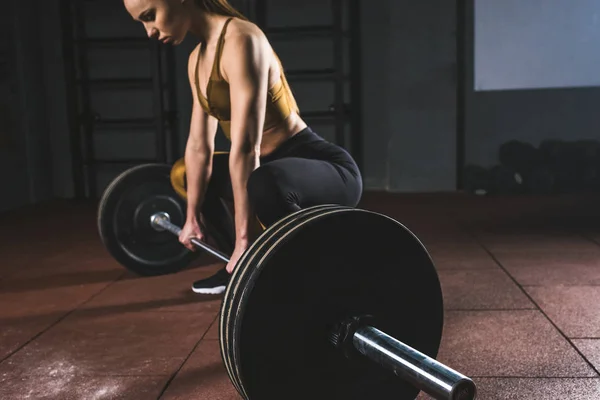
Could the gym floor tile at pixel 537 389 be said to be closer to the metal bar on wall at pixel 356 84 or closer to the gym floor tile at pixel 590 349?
the gym floor tile at pixel 590 349

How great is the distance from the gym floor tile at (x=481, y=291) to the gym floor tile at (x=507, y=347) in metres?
0.08

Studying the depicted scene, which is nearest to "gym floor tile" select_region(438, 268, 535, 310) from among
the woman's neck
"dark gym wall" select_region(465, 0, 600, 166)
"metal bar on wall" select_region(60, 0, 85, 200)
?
the woman's neck

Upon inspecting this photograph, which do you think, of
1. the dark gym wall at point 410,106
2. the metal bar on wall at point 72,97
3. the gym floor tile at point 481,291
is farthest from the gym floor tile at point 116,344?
the metal bar on wall at point 72,97

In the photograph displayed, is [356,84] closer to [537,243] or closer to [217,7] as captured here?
[537,243]

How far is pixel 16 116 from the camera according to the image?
15.6 feet

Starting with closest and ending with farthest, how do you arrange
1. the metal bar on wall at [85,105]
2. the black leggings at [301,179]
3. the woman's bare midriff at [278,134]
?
the black leggings at [301,179] → the woman's bare midriff at [278,134] → the metal bar on wall at [85,105]

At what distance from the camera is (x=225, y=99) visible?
170 centimetres

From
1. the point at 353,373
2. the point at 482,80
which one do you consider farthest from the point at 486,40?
the point at 353,373

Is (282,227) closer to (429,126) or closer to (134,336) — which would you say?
(134,336)

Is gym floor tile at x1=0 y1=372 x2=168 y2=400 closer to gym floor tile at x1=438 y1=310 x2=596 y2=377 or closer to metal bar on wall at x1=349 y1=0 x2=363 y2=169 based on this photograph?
gym floor tile at x1=438 y1=310 x2=596 y2=377

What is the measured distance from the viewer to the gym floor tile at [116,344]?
1540mm

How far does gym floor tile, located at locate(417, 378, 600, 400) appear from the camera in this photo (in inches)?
50.4

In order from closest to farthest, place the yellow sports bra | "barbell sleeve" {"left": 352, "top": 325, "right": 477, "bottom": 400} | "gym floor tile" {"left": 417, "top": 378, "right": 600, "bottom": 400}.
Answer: "barbell sleeve" {"left": 352, "top": 325, "right": 477, "bottom": 400} → "gym floor tile" {"left": 417, "top": 378, "right": 600, "bottom": 400} → the yellow sports bra

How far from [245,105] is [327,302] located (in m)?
0.69
